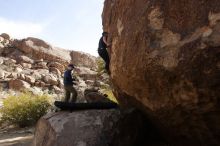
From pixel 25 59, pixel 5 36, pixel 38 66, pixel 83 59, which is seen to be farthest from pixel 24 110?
pixel 5 36

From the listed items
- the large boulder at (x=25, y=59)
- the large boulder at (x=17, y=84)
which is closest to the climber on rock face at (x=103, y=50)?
the large boulder at (x=17, y=84)

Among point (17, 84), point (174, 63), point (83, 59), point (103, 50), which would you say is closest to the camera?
point (174, 63)

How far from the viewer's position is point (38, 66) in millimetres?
36281

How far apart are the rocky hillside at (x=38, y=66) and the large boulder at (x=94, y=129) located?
74.4 ft

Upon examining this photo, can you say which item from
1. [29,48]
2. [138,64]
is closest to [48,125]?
[138,64]

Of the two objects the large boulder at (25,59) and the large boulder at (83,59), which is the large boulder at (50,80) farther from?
the large boulder at (83,59)

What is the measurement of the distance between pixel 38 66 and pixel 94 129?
29696 millimetres

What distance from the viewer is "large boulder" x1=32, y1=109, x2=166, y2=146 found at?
23.3 feet

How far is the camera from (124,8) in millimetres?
7477

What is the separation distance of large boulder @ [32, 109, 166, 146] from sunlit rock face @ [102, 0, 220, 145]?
1.58 feet

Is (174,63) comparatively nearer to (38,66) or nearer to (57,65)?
(38,66)

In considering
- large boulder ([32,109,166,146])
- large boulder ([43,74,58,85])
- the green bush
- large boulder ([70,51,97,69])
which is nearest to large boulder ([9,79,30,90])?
large boulder ([43,74,58,85])

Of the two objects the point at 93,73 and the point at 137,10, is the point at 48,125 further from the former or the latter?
the point at 93,73

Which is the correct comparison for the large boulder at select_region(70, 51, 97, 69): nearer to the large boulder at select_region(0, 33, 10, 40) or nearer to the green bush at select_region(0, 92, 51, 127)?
the large boulder at select_region(0, 33, 10, 40)
